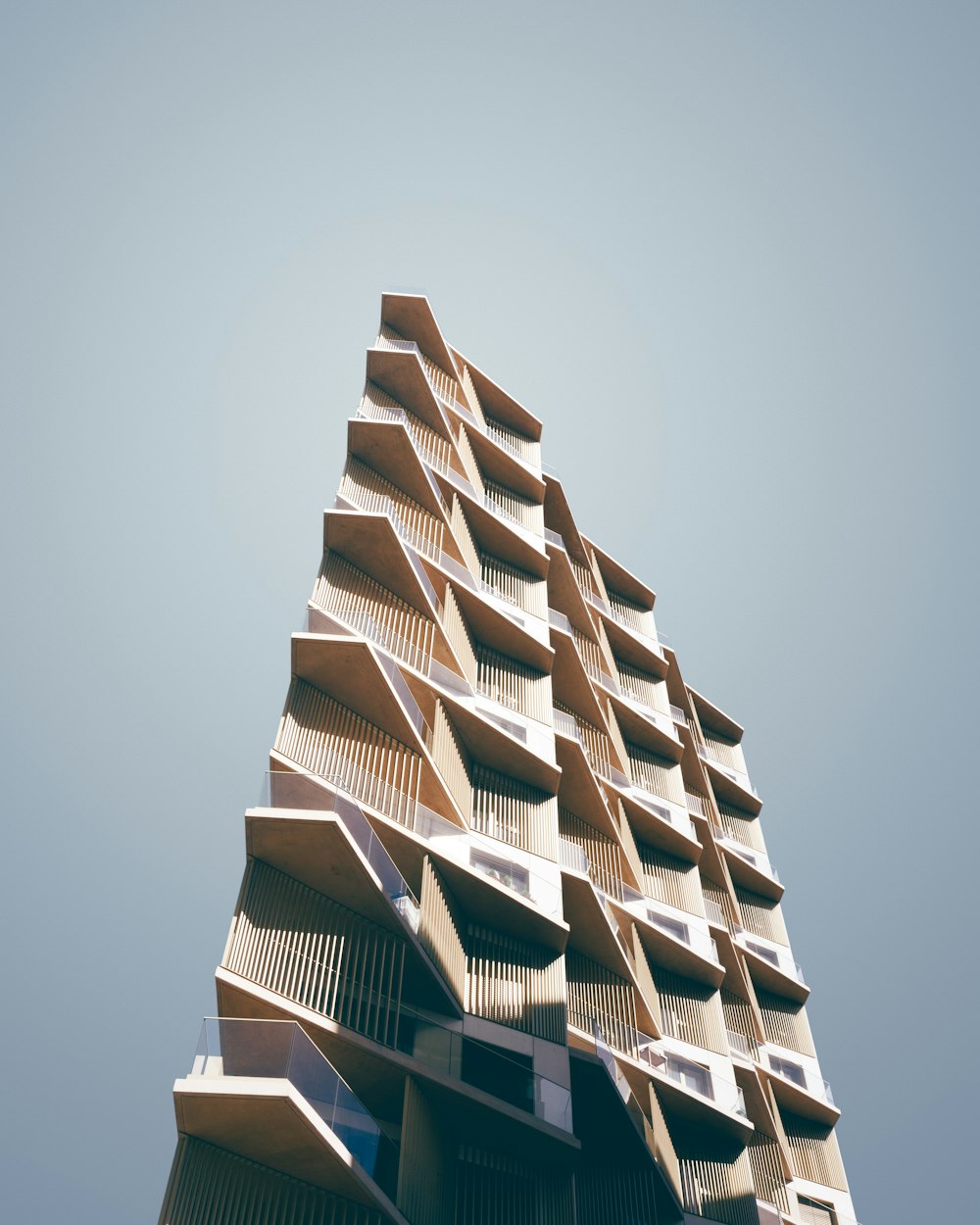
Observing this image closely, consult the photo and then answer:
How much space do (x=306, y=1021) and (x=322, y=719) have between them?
685 centimetres

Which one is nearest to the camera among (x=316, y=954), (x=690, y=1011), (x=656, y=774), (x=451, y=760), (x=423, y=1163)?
(x=423, y=1163)

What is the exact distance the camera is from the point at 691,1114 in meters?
25.9

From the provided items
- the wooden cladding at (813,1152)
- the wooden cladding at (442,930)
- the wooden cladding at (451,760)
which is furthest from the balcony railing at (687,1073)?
the wooden cladding at (451,760)

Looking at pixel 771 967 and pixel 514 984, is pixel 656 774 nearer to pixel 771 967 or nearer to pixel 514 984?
pixel 771 967

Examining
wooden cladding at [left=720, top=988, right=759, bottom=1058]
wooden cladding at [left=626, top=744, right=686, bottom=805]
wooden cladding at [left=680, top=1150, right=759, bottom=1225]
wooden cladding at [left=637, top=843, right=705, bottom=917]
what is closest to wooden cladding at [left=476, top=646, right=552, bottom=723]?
wooden cladding at [left=637, top=843, right=705, bottom=917]

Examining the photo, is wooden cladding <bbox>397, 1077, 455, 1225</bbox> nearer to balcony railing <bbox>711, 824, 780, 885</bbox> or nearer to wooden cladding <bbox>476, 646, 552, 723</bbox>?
wooden cladding <bbox>476, 646, 552, 723</bbox>

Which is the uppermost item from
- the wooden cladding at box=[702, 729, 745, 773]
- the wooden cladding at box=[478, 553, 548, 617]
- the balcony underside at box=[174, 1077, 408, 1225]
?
the wooden cladding at box=[478, 553, 548, 617]

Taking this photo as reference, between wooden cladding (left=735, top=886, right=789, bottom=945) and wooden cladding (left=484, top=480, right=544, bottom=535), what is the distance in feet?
52.6

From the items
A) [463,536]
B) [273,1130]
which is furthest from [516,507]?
[273,1130]

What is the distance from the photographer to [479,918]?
74.5ft

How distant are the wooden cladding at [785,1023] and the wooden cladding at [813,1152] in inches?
107

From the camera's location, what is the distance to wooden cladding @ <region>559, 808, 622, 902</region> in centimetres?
2903

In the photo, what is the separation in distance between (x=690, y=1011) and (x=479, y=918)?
9615 mm

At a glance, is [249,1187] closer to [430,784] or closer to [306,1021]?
[306,1021]
